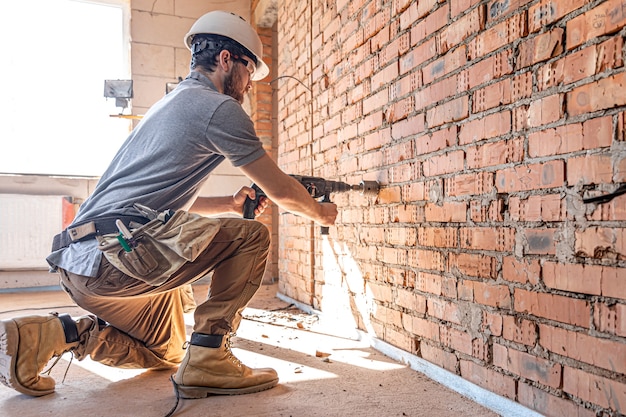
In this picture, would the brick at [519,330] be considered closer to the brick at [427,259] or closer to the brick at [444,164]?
the brick at [427,259]

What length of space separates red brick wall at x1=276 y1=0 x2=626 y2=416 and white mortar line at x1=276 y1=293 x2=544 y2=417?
3 centimetres

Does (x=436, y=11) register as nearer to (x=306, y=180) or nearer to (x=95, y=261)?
(x=306, y=180)

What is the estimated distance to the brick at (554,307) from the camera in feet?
3.82

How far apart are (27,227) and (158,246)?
342 centimetres

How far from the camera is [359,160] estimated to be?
2.30 m

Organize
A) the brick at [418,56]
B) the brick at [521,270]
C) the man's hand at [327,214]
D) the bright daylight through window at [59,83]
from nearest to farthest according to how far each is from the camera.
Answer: the brick at [521,270] → the brick at [418,56] → the man's hand at [327,214] → the bright daylight through window at [59,83]

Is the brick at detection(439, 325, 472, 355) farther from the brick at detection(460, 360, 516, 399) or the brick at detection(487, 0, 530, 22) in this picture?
the brick at detection(487, 0, 530, 22)

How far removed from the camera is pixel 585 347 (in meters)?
1.16

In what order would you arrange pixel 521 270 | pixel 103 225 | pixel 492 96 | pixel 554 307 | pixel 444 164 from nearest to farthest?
pixel 554 307, pixel 521 270, pixel 492 96, pixel 103 225, pixel 444 164

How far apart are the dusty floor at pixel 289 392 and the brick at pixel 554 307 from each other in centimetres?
37

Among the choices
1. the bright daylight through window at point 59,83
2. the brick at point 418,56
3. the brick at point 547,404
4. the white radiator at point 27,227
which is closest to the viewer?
the brick at point 547,404

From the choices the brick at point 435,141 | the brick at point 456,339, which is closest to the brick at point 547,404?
the brick at point 456,339

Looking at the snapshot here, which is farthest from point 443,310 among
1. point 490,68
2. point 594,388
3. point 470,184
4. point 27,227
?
point 27,227

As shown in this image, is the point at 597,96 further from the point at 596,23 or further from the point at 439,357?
the point at 439,357
